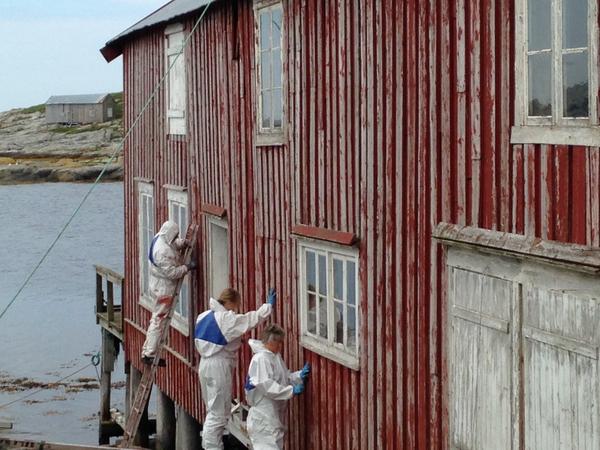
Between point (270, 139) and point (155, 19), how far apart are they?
5.43 metres

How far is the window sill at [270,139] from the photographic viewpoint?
12.9m

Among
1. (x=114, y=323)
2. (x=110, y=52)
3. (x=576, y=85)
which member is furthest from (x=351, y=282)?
(x=114, y=323)

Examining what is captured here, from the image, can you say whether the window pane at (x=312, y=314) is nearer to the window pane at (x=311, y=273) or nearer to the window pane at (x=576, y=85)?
the window pane at (x=311, y=273)

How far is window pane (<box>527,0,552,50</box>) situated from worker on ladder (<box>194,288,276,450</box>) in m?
5.33

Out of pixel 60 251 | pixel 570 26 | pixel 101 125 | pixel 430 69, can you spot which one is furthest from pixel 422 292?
pixel 101 125

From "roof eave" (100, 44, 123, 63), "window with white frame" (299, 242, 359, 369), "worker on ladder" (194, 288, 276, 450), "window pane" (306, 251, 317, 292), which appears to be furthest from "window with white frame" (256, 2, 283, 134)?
"roof eave" (100, 44, 123, 63)

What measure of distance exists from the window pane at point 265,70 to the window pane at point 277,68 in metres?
0.18

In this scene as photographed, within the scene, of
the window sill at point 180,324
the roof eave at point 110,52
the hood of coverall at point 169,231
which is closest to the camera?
the hood of coverall at point 169,231

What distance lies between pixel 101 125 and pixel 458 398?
110142 mm

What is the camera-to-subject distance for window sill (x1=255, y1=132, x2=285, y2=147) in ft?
42.3

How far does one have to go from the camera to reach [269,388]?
11.8 metres

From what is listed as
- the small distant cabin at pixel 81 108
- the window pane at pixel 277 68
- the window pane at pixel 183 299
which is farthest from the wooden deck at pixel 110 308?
the small distant cabin at pixel 81 108

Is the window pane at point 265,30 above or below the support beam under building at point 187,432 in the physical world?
above

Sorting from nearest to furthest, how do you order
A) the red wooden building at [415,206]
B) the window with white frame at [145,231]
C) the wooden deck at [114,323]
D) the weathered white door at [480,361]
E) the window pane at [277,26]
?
the red wooden building at [415,206], the weathered white door at [480,361], the window pane at [277,26], the window with white frame at [145,231], the wooden deck at [114,323]
